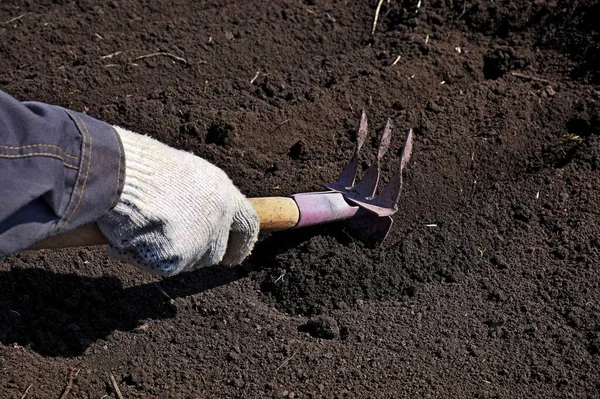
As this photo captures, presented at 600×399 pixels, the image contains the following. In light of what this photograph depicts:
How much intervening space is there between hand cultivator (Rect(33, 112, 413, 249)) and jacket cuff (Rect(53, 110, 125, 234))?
0.97 meters

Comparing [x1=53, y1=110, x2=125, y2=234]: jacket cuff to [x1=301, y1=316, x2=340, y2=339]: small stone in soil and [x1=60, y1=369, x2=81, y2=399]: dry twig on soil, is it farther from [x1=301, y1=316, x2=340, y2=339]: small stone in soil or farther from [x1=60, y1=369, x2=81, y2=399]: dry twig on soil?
[x1=301, y1=316, x2=340, y2=339]: small stone in soil

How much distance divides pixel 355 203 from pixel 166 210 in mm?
1349

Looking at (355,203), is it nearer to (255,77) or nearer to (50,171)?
(255,77)

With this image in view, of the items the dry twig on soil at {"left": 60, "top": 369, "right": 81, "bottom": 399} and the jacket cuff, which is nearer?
the jacket cuff

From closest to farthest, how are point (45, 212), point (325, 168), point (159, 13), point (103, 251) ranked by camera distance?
point (45, 212) < point (103, 251) < point (325, 168) < point (159, 13)

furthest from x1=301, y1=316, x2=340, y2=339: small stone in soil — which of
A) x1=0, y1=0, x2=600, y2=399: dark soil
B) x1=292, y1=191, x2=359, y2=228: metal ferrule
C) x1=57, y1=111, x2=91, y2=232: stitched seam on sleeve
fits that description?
x1=57, y1=111, x2=91, y2=232: stitched seam on sleeve

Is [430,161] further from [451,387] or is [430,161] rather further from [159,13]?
[159,13]

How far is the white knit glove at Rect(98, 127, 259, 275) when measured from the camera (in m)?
2.41

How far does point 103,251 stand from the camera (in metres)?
3.63

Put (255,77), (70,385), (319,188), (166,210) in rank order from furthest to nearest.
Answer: (255,77) → (319,188) → (70,385) → (166,210)

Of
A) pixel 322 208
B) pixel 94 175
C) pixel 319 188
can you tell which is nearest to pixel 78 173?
pixel 94 175

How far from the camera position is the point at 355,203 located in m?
3.66

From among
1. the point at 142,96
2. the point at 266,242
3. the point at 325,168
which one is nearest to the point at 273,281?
the point at 266,242

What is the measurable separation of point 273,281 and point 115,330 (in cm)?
72
